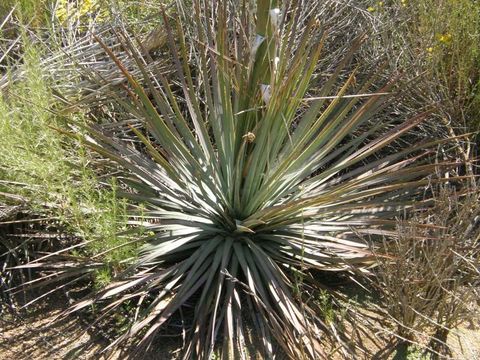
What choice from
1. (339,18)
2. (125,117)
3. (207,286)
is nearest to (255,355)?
(207,286)

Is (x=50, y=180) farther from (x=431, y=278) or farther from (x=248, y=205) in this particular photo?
(x=431, y=278)

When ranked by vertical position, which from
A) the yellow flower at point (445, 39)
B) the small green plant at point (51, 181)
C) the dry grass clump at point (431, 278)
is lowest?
the dry grass clump at point (431, 278)

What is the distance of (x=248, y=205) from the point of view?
145 inches

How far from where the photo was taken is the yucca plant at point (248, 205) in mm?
3311

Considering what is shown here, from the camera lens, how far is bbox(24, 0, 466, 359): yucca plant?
331cm

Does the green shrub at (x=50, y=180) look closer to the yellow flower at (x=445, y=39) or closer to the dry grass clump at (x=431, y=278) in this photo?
the dry grass clump at (x=431, y=278)

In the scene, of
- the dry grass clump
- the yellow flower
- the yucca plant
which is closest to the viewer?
the dry grass clump

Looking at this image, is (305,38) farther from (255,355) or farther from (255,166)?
(255,355)

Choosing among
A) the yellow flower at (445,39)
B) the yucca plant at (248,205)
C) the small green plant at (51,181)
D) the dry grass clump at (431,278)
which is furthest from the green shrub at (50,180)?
the yellow flower at (445,39)

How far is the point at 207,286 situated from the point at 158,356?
41cm

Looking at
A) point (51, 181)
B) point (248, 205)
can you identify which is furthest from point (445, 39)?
point (51, 181)

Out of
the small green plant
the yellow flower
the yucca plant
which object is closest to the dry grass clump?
the yucca plant

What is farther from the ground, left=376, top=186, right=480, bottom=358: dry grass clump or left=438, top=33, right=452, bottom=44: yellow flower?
left=438, top=33, right=452, bottom=44: yellow flower

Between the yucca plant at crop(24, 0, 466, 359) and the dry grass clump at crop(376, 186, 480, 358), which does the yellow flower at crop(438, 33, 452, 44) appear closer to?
the yucca plant at crop(24, 0, 466, 359)
